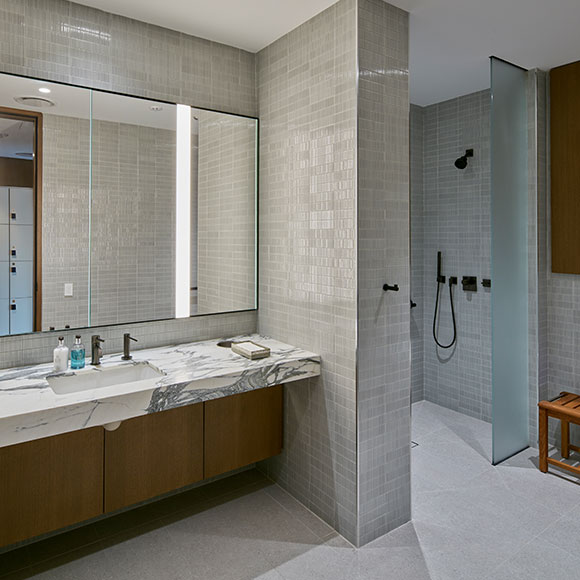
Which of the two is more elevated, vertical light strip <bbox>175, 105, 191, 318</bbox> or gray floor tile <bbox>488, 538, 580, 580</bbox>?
vertical light strip <bbox>175, 105, 191, 318</bbox>

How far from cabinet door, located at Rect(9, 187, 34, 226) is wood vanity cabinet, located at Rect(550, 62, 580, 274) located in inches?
125

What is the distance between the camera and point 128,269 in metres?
2.43

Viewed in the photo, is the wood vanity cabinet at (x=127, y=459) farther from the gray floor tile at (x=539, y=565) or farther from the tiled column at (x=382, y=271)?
the gray floor tile at (x=539, y=565)

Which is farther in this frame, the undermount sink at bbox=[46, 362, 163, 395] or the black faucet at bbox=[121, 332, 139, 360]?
the black faucet at bbox=[121, 332, 139, 360]

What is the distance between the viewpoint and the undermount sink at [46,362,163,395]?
2057mm

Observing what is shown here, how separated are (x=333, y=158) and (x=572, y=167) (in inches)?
71.7

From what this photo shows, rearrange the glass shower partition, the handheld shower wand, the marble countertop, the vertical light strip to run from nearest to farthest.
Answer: the marble countertop < the vertical light strip < the glass shower partition < the handheld shower wand

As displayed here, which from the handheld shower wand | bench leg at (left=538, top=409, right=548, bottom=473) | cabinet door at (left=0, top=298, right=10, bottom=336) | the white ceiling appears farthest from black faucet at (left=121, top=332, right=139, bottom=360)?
the handheld shower wand

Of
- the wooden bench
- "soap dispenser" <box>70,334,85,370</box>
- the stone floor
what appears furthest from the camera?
the wooden bench

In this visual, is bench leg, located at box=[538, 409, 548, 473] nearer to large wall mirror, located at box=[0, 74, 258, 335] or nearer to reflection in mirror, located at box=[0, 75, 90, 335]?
large wall mirror, located at box=[0, 74, 258, 335]

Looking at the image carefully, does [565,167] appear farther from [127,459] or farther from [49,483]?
[49,483]

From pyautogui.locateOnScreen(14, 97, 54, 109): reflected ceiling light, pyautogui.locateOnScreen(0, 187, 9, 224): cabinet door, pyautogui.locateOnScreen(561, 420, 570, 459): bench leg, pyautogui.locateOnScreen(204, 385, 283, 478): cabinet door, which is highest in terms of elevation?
pyautogui.locateOnScreen(14, 97, 54, 109): reflected ceiling light

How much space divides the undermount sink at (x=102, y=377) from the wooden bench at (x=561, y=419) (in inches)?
92.0

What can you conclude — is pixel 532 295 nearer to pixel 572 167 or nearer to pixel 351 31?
pixel 572 167
